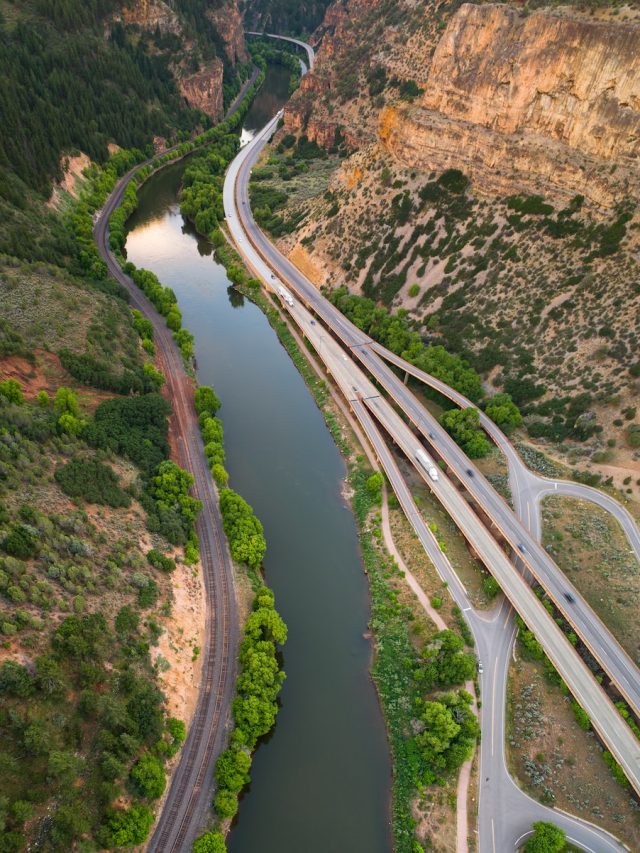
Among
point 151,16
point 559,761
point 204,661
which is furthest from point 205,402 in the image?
point 151,16

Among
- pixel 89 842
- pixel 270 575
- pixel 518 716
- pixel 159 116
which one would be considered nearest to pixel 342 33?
pixel 159 116

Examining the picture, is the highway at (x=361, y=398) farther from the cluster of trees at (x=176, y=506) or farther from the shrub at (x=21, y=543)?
the shrub at (x=21, y=543)

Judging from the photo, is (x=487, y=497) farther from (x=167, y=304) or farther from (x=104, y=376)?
(x=167, y=304)

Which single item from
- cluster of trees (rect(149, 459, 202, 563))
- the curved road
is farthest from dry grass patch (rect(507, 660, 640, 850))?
cluster of trees (rect(149, 459, 202, 563))

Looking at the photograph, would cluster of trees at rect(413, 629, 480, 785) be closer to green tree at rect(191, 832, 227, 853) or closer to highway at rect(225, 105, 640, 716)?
highway at rect(225, 105, 640, 716)

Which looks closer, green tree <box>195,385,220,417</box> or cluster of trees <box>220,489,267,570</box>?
cluster of trees <box>220,489,267,570</box>

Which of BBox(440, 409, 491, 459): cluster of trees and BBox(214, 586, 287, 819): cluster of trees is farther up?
BBox(440, 409, 491, 459): cluster of trees
